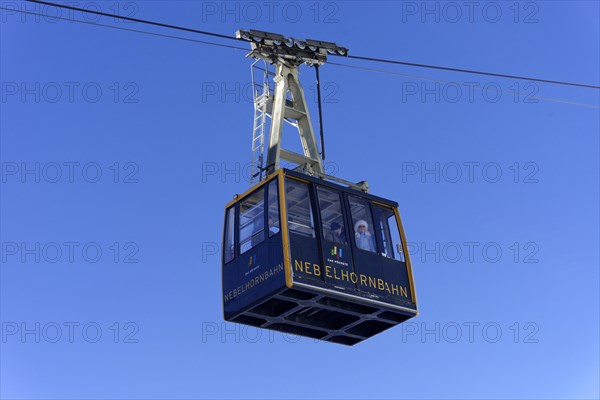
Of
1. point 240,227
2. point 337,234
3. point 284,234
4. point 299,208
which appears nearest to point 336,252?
point 337,234

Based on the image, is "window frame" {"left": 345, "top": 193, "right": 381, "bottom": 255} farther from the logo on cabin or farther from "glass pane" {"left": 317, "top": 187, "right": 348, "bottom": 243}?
the logo on cabin

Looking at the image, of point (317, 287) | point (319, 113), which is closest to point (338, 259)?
point (317, 287)

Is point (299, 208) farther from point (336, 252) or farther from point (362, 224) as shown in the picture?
point (362, 224)

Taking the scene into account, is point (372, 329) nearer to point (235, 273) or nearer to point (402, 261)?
point (402, 261)

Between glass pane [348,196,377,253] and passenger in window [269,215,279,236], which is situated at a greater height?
glass pane [348,196,377,253]

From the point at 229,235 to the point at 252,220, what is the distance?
0.76m

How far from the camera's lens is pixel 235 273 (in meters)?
26.9

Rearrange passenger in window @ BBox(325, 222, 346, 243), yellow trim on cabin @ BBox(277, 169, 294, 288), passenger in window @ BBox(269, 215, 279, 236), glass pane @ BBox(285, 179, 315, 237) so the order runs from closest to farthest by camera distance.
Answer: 1. yellow trim on cabin @ BBox(277, 169, 294, 288)
2. passenger in window @ BBox(269, 215, 279, 236)
3. glass pane @ BBox(285, 179, 315, 237)
4. passenger in window @ BBox(325, 222, 346, 243)

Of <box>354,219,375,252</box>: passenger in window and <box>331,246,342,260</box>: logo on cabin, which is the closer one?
<box>331,246,342,260</box>: logo on cabin

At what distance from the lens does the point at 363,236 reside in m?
27.4

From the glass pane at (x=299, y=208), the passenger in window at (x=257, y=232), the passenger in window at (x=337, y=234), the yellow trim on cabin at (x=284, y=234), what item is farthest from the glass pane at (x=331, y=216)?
the passenger in window at (x=257, y=232)

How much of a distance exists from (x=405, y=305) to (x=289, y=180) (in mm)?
3775

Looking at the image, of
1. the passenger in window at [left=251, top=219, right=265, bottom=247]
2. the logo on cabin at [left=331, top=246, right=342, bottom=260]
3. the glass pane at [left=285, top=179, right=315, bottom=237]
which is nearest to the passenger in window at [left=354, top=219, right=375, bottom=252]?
the logo on cabin at [left=331, top=246, right=342, bottom=260]

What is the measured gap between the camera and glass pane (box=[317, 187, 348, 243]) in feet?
88.1
